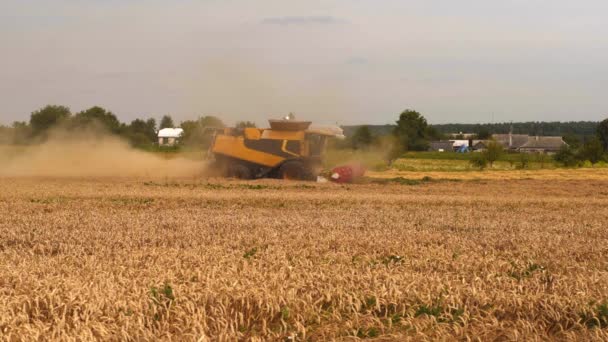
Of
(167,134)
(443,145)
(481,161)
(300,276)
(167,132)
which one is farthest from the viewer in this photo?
(443,145)

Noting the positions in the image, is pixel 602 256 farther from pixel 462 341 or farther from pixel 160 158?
pixel 160 158

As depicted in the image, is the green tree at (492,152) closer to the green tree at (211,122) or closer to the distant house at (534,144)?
the green tree at (211,122)

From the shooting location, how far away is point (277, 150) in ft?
96.8

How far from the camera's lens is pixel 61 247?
404 inches

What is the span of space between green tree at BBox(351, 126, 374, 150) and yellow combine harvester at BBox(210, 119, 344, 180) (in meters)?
4.43

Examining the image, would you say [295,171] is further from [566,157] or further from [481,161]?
[566,157]

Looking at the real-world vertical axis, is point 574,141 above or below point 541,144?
above

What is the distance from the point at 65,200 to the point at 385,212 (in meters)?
8.85

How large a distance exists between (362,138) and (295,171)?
26.3ft

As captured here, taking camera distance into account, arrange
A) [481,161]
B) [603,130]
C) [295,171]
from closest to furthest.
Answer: [295,171], [481,161], [603,130]

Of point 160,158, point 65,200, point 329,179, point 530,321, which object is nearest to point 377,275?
point 530,321

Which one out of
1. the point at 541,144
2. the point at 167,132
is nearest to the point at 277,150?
the point at 167,132

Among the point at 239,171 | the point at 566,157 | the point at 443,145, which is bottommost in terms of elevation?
the point at 443,145

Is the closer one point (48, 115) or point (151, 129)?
point (48, 115)
